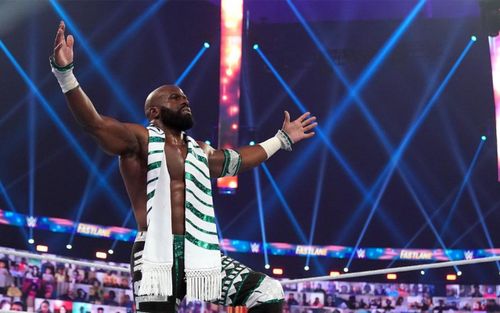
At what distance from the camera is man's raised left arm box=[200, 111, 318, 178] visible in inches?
116

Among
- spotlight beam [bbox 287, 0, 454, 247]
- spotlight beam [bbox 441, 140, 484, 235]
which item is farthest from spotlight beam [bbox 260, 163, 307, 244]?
spotlight beam [bbox 441, 140, 484, 235]

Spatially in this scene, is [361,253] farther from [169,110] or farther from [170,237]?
[170,237]

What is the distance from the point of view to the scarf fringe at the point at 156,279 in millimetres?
2475

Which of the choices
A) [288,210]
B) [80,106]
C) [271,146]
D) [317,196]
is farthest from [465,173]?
[80,106]

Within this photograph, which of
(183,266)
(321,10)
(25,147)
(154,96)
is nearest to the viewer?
(183,266)

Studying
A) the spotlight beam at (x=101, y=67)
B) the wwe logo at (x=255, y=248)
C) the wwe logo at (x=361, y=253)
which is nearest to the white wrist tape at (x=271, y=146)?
the spotlight beam at (x=101, y=67)

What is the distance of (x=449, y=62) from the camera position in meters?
11.9

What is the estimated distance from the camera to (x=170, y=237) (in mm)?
2541

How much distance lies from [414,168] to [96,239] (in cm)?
596

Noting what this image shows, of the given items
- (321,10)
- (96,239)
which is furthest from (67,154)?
(321,10)

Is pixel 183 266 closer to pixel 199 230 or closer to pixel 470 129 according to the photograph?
pixel 199 230

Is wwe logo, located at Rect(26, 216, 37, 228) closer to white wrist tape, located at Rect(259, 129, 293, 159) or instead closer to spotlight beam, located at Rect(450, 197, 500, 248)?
spotlight beam, located at Rect(450, 197, 500, 248)

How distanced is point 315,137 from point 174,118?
9690 millimetres

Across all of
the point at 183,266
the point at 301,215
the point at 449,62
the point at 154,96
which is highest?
the point at 449,62
